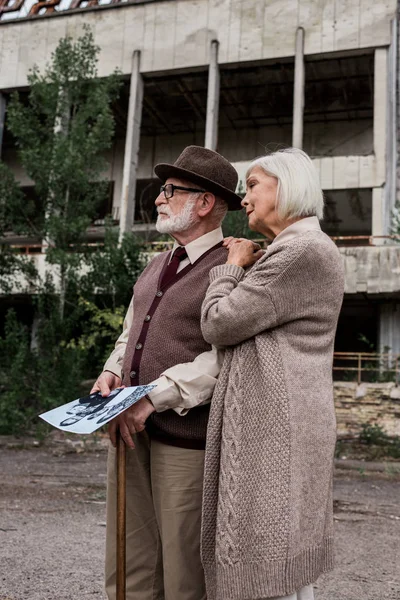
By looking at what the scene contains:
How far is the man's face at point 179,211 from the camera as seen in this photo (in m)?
2.70

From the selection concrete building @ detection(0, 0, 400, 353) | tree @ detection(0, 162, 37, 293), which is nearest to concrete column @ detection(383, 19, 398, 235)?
concrete building @ detection(0, 0, 400, 353)

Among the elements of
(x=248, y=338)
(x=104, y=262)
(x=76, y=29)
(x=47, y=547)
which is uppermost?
(x=76, y=29)

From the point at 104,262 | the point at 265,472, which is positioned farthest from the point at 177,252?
the point at 104,262

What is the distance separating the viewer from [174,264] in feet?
8.93

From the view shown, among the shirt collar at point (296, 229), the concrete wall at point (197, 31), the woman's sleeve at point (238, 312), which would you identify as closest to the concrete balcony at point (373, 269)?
the concrete wall at point (197, 31)

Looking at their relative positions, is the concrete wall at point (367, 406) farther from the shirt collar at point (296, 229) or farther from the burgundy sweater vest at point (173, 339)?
the shirt collar at point (296, 229)

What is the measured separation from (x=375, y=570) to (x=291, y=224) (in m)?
3.22

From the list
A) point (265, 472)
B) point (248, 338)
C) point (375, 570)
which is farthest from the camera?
point (375, 570)

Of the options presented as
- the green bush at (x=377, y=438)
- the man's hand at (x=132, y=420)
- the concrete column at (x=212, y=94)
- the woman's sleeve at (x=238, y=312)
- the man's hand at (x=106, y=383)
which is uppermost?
the concrete column at (x=212, y=94)

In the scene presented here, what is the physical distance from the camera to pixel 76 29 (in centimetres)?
2223

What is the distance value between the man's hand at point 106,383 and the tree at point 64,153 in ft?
38.2

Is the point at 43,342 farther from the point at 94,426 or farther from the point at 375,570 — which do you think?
the point at 94,426

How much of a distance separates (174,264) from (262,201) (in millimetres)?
539

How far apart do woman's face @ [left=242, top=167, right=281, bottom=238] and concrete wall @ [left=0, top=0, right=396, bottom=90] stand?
65.1 ft
